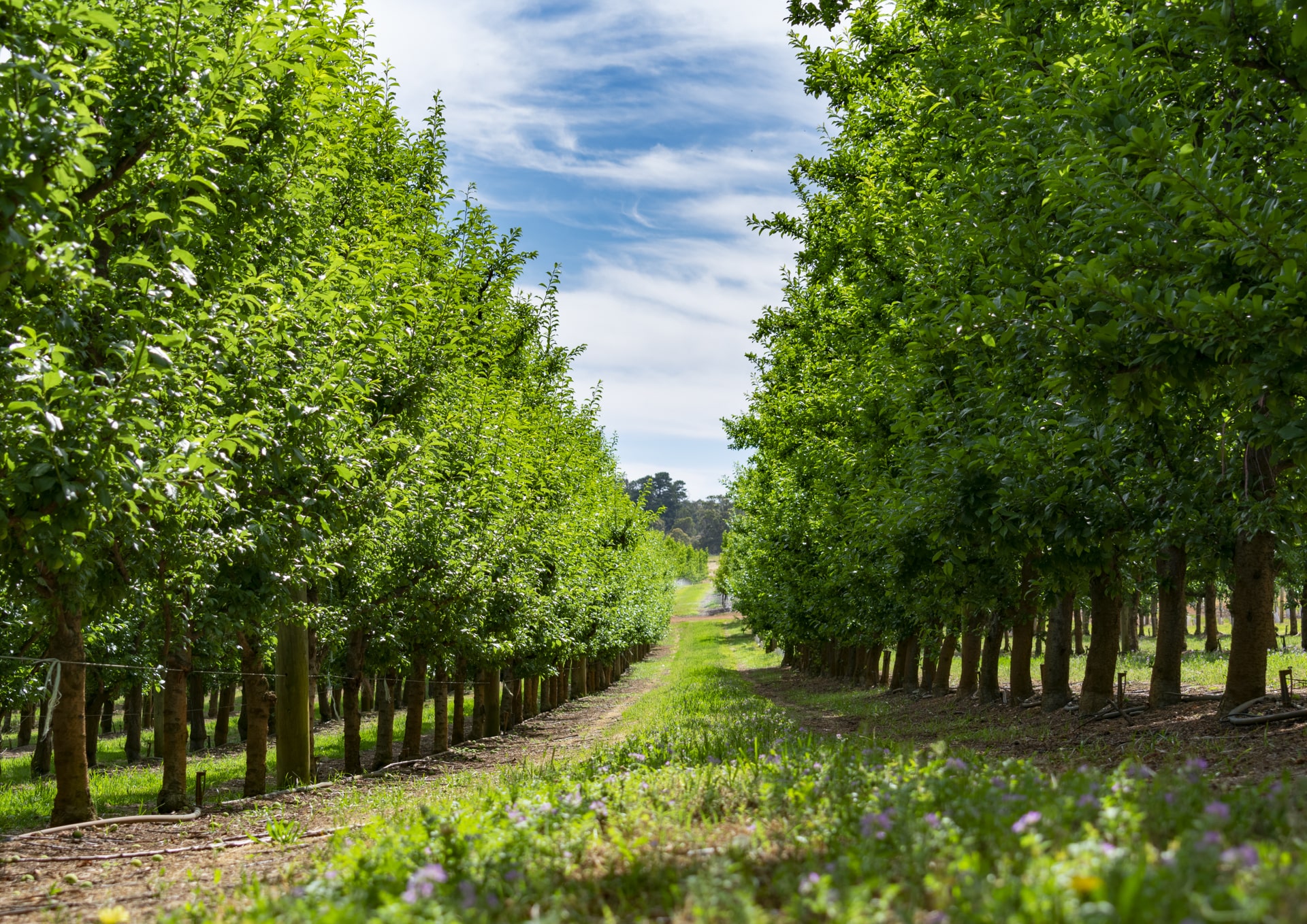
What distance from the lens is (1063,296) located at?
20.3 feet

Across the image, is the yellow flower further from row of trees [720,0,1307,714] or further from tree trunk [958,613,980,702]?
tree trunk [958,613,980,702]

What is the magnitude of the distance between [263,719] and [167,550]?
589 centimetres

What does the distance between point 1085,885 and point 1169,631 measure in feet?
34.0

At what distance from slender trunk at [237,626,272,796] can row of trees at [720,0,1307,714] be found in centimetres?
868

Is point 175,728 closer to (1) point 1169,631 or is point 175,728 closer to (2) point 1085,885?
(2) point 1085,885

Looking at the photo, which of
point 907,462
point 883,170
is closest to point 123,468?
point 907,462

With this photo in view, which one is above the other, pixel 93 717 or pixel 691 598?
pixel 93 717

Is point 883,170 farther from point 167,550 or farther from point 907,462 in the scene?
point 167,550

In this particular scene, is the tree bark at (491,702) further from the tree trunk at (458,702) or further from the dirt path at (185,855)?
the dirt path at (185,855)

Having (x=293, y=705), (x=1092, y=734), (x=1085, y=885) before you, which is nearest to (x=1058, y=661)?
(x=1092, y=734)

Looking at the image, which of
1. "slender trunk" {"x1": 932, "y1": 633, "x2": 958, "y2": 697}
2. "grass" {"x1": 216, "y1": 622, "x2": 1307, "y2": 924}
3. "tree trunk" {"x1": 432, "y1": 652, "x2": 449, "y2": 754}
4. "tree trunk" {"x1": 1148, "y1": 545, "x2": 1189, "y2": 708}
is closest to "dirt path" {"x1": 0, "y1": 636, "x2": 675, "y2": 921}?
"grass" {"x1": 216, "y1": 622, "x2": 1307, "y2": 924}

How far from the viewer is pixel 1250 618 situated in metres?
9.31

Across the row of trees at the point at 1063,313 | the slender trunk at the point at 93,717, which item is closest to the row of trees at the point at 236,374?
the slender trunk at the point at 93,717

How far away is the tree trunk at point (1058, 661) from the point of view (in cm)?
1303
